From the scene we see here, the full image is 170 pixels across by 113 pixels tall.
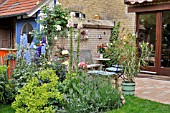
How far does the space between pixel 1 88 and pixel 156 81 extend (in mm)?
5024

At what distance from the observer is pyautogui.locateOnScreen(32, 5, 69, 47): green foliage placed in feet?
25.4

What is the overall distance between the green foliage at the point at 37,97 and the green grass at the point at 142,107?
1166 millimetres

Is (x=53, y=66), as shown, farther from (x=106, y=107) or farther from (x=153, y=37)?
(x=153, y=37)

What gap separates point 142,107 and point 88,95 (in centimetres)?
113

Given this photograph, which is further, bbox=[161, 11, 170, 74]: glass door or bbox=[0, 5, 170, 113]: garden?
bbox=[161, 11, 170, 74]: glass door

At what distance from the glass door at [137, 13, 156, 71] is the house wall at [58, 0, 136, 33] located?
1.77 ft

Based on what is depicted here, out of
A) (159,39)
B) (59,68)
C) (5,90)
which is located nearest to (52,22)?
(59,68)

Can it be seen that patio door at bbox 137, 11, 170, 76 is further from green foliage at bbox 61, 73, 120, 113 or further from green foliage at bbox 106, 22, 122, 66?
green foliage at bbox 61, 73, 120, 113

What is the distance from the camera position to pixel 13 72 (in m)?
5.67

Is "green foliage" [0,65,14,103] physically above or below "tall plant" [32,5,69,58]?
below

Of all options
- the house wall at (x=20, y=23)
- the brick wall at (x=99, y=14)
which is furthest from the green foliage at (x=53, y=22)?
the house wall at (x=20, y=23)

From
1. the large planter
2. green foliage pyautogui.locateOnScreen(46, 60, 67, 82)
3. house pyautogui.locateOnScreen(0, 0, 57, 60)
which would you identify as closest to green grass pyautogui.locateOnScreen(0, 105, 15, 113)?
green foliage pyautogui.locateOnScreen(46, 60, 67, 82)

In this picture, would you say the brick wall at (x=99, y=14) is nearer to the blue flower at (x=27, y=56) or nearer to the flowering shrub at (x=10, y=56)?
the flowering shrub at (x=10, y=56)

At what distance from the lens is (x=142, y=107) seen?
4.88 metres
